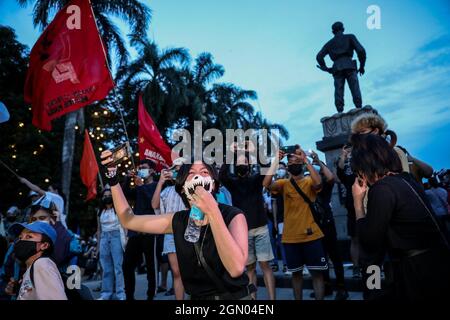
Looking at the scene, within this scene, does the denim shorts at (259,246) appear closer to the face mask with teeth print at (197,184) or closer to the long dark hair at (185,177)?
the long dark hair at (185,177)

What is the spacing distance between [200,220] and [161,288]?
5.71 metres

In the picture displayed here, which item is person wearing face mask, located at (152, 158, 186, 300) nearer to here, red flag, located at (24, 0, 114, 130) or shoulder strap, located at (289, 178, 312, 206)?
shoulder strap, located at (289, 178, 312, 206)

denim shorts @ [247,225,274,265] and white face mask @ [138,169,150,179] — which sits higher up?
white face mask @ [138,169,150,179]

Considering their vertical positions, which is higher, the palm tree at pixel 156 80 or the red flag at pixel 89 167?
the palm tree at pixel 156 80

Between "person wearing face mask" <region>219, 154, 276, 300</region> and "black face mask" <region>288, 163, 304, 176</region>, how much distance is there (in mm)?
417

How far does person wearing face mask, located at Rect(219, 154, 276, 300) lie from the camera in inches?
193

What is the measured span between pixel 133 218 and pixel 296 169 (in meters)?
2.83

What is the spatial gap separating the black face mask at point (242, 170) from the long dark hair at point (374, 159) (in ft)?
9.27

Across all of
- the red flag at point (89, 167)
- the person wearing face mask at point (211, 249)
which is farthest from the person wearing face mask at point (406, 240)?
the red flag at point (89, 167)

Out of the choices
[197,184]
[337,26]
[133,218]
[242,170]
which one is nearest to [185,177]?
[197,184]

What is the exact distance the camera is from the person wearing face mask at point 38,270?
266 centimetres

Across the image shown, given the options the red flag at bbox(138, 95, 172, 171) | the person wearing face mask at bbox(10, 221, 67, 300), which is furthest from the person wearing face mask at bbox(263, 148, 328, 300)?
the red flag at bbox(138, 95, 172, 171)
